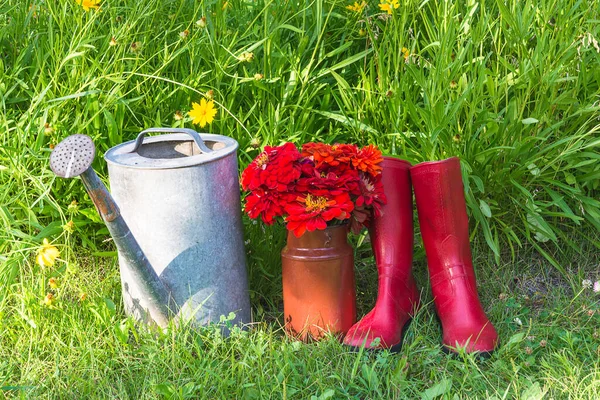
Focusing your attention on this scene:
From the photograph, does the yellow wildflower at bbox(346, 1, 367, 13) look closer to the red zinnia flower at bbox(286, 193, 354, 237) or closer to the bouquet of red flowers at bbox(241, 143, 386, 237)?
the bouquet of red flowers at bbox(241, 143, 386, 237)

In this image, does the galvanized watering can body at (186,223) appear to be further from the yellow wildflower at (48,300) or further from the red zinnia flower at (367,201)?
the red zinnia flower at (367,201)

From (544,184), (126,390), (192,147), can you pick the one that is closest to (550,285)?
(544,184)

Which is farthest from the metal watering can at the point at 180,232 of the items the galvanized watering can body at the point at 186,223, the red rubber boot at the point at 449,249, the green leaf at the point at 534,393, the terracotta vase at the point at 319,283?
A: the green leaf at the point at 534,393

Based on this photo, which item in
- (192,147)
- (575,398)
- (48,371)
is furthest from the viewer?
(192,147)

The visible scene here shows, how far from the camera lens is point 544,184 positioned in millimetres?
2463

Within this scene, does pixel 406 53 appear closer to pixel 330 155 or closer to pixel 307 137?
pixel 307 137

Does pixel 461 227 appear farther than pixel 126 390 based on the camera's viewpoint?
Yes

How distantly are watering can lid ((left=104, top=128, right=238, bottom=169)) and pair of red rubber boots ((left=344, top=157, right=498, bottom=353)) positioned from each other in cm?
47

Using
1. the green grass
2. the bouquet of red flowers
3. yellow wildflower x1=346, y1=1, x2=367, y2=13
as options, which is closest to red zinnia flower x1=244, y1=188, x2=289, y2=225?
the bouquet of red flowers

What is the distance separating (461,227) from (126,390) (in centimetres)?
99

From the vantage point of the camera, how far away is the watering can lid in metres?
1.99

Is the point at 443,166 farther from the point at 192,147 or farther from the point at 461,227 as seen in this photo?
the point at 192,147

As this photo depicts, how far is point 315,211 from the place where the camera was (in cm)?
196

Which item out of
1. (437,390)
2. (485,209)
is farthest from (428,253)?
(437,390)
